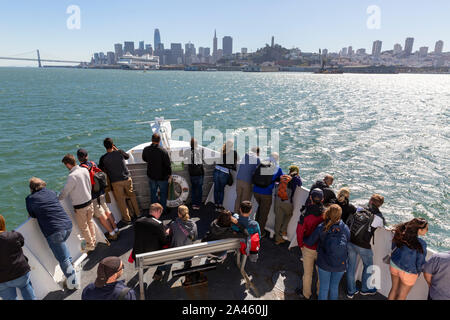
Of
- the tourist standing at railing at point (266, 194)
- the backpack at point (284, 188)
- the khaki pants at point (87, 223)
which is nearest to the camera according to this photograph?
the khaki pants at point (87, 223)

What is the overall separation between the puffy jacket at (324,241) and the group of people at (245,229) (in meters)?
0.01

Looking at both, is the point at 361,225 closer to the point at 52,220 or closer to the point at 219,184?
the point at 219,184

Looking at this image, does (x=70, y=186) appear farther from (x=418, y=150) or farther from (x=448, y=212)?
(x=418, y=150)

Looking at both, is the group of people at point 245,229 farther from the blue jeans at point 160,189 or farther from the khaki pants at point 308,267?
the blue jeans at point 160,189

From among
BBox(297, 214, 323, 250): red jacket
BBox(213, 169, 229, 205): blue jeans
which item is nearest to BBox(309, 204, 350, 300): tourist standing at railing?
BBox(297, 214, 323, 250): red jacket

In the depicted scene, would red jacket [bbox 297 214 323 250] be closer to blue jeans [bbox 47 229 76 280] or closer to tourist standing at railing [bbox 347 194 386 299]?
tourist standing at railing [bbox 347 194 386 299]

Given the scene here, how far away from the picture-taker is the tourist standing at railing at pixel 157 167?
6.14 meters

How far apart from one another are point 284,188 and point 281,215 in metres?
0.66

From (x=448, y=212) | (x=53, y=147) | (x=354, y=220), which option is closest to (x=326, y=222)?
(x=354, y=220)

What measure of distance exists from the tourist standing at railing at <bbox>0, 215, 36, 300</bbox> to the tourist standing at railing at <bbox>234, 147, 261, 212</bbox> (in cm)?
410

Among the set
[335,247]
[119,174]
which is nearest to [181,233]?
[335,247]

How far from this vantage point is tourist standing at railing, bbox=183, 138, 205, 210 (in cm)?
679

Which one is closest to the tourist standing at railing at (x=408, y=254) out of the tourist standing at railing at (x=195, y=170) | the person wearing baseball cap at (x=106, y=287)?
the person wearing baseball cap at (x=106, y=287)
